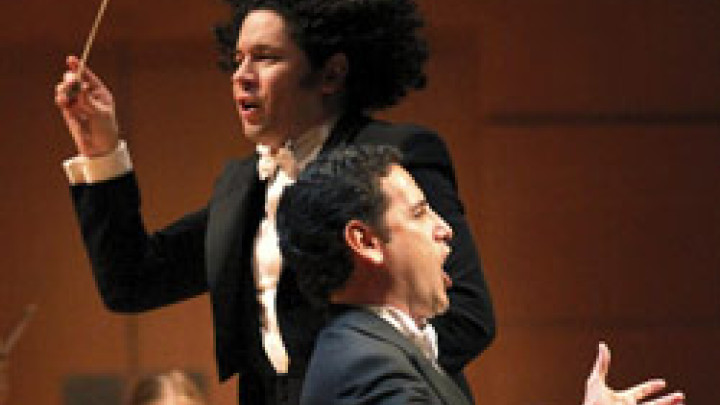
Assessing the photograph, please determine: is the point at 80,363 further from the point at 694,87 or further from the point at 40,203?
the point at 694,87

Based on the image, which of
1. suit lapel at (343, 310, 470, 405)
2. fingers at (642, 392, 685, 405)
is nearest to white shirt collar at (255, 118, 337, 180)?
suit lapel at (343, 310, 470, 405)

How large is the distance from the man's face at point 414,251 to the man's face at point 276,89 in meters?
0.36

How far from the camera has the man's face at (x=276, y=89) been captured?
215cm

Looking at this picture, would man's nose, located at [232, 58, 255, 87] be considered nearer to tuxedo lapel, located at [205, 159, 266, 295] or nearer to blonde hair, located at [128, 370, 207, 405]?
tuxedo lapel, located at [205, 159, 266, 295]

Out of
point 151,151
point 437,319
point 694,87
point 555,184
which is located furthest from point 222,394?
point 437,319

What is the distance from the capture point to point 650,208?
11.8 feet

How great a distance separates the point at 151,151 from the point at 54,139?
0.69 ft

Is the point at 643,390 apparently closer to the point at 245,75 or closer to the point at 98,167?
the point at 245,75

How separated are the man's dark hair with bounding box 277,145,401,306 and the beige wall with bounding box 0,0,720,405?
172 centimetres

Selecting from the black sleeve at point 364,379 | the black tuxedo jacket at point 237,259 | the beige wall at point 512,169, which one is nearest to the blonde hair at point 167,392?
the beige wall at point 512,169

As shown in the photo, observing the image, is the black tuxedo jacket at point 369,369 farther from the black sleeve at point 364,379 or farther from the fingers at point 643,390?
the fingers at point 643,390

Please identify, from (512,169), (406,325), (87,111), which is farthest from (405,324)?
(512,169)

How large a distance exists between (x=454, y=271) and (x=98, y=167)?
0.52 metres

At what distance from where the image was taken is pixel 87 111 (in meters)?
2.20
